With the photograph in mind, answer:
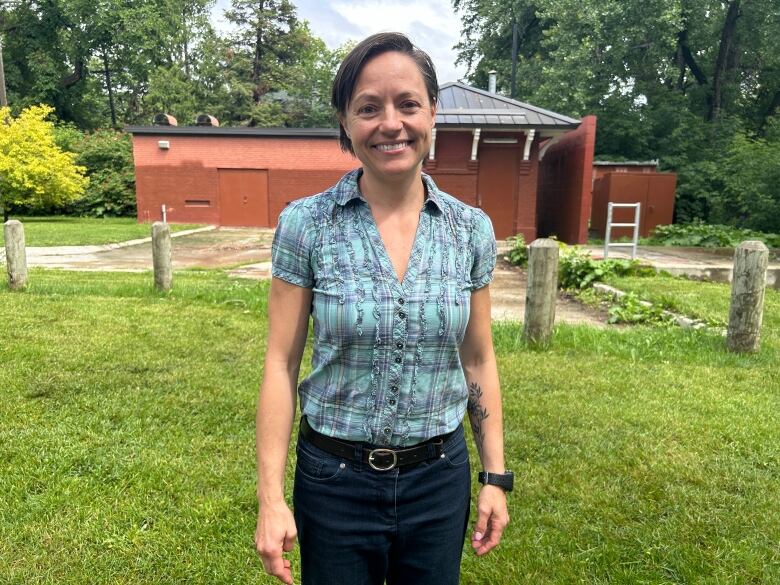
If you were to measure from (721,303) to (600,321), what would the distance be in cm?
168

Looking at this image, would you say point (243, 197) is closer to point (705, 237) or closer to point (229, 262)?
point (229, 262)

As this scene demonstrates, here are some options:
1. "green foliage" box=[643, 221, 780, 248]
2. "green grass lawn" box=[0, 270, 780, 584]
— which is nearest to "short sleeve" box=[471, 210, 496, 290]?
"green grass lawn" box=[0, 270, 780, 584]

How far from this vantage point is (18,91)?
41250mm

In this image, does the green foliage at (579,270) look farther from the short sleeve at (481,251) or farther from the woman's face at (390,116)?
the woman's face at (390,116)

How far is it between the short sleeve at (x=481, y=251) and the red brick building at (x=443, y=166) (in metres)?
13.9

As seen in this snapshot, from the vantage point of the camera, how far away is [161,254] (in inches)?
303

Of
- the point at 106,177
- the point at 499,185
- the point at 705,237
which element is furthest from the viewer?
the point at 106,177

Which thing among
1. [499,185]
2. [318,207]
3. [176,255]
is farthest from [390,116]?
[499,185]

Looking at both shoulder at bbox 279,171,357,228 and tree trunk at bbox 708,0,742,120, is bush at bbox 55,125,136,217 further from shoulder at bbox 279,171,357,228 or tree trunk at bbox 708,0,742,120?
shoulder at bbox 279,171,357,228

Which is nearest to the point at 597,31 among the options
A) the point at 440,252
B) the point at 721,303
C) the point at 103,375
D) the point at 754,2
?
the point at 754,2

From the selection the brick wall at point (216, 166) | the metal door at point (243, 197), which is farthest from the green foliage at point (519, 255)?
the metal door at point (243, 197)

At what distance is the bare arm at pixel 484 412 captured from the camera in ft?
5.62

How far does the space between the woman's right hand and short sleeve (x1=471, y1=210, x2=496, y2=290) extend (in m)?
0.76

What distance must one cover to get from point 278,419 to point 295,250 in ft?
1.40
